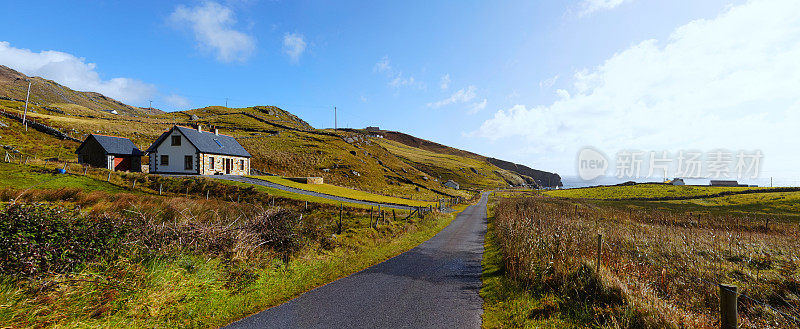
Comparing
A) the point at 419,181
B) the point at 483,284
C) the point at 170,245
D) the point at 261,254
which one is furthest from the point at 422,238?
the point at 419,181

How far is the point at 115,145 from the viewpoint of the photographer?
168 feet

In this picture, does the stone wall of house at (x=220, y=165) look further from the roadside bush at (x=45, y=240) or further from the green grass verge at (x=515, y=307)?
the green grass verge at (x=515, y=307)

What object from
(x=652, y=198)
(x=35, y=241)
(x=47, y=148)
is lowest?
(x=652, y=198)

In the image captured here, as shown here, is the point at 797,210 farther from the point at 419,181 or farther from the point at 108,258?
the point at 108,258

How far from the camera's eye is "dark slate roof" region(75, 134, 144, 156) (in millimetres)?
49463

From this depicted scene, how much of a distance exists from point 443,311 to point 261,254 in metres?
7.59

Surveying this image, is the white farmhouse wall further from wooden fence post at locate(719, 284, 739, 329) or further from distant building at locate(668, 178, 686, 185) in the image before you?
distant building at locate(668, 178, 686, 185)

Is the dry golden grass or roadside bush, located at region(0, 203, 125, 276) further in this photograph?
the dry golden grass

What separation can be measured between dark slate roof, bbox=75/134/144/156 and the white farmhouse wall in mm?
4625

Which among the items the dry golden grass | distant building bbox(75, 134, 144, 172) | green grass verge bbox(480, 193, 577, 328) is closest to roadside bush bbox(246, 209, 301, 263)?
green grass verge bbox(480, 193, 577, 328)

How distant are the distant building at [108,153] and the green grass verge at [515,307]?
64.4 meters

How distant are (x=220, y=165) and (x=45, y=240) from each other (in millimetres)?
53799

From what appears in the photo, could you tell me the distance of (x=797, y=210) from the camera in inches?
2052

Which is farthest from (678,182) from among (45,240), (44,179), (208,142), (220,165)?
(44,179)
